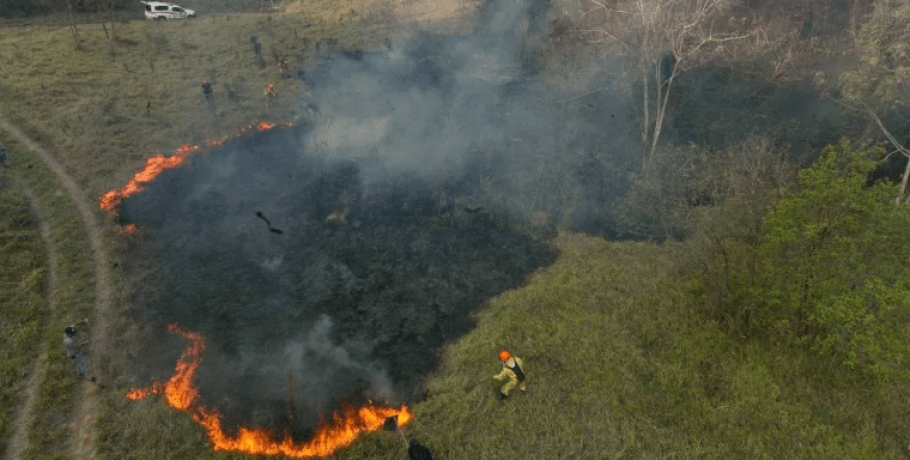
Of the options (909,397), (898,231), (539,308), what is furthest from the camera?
(539,308)

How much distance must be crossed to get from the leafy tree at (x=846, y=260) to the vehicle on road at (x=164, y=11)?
178 feet

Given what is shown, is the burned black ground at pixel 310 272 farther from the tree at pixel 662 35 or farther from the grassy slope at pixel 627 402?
the tree at pixel 662 35

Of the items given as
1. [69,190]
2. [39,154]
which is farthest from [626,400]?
[39,154]

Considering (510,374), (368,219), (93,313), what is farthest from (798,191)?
(93,313)

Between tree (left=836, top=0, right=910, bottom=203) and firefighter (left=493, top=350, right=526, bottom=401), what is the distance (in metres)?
18.8

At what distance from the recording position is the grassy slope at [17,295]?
16438mm

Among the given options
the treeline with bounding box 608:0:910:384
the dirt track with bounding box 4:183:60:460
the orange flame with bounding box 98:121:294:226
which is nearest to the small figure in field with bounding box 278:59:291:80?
the orange flame with bounding box 98:121:294:226

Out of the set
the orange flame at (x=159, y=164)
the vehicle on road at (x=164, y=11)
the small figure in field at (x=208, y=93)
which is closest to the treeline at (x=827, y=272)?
the orange flame at (x=159, y=164)

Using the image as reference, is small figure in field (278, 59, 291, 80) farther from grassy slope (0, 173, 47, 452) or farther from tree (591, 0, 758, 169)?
tree (591, 0, 758, 169)

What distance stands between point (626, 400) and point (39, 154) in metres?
34.4

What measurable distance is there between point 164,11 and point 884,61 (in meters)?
57.2

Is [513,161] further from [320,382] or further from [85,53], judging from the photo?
[85,53]

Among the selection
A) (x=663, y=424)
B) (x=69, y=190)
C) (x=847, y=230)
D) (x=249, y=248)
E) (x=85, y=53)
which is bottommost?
(x=663, y=424)

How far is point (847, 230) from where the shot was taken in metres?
15.2
